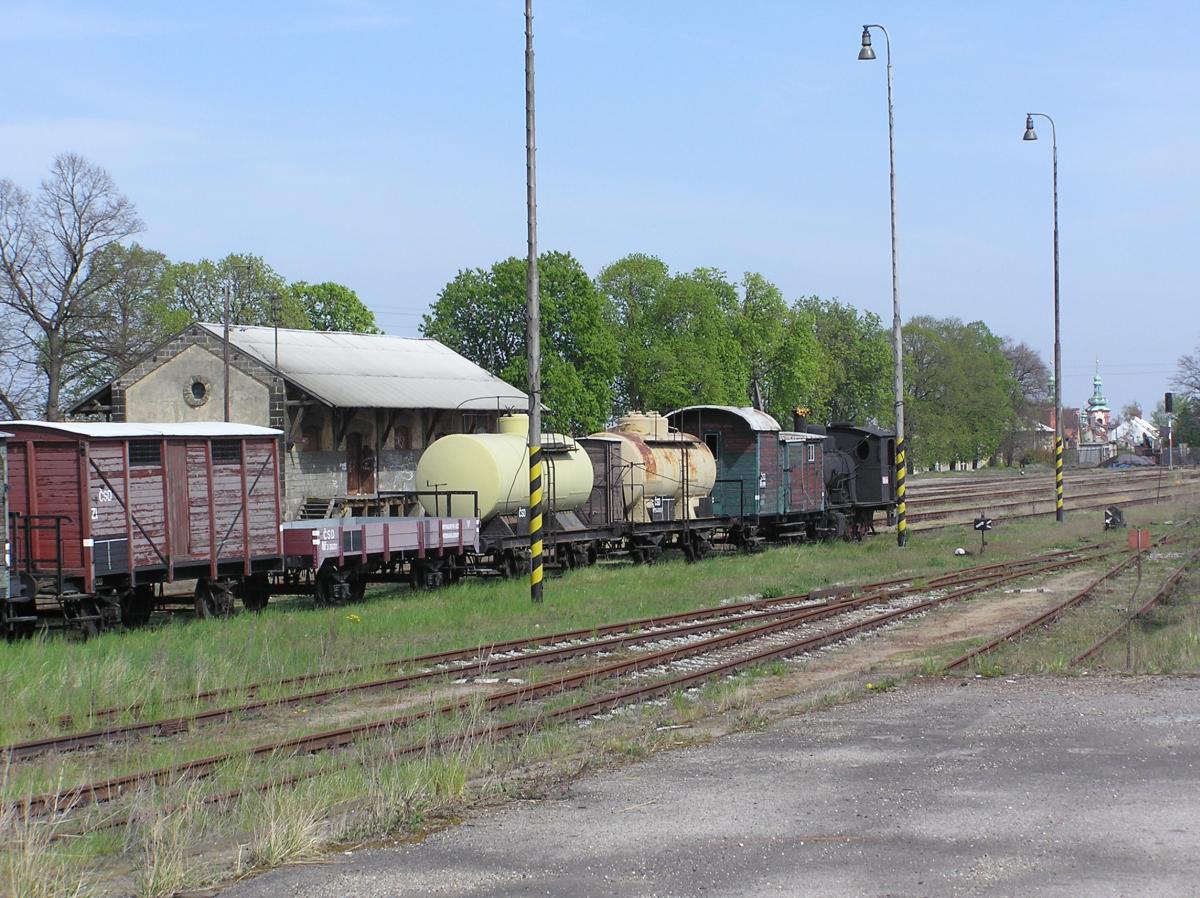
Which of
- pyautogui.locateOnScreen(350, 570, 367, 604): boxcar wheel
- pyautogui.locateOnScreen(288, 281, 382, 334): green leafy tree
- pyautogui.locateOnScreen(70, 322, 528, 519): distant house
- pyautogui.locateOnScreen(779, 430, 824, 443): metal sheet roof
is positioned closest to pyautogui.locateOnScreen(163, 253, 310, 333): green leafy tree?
pyautogui.locateOnScreen(288, 281, 382, 334): green leafy tree

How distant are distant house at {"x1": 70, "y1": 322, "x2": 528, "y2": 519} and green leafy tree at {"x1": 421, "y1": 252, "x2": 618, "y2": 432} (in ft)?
66.4

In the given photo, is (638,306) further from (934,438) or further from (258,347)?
(258,347)

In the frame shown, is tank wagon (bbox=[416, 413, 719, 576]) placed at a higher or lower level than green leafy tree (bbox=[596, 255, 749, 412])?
lower

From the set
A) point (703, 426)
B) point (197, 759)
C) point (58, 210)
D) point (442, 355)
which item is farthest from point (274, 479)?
point (58, 210)

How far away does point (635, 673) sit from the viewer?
15.9m

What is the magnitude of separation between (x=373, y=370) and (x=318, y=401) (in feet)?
17.5

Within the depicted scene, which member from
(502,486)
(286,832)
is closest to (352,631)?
(502,486)

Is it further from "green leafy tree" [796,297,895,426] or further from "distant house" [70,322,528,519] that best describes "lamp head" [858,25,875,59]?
"green leafy tree" [796,297,895,426]

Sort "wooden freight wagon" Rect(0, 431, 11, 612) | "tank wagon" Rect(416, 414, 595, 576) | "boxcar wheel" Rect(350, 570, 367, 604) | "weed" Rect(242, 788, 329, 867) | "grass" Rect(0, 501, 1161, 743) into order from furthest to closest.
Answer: "tank wagon" Rect(416, 414, 595, 576), "boxcar wheel" Rect(350, 570, 367, 604), "wooden freight wagon" Rect(0, 431, 11, 612), "grass" Rect(0, 501, 1161, 743), "weed" Rect(242, 788, 329, 867)

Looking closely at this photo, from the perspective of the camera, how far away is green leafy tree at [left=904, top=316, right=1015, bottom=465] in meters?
106

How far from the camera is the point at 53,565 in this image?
18.9m

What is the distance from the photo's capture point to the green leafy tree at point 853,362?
338ft

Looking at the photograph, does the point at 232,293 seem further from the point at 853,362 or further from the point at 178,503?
the point at 178,503

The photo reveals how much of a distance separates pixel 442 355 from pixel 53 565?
118ft
